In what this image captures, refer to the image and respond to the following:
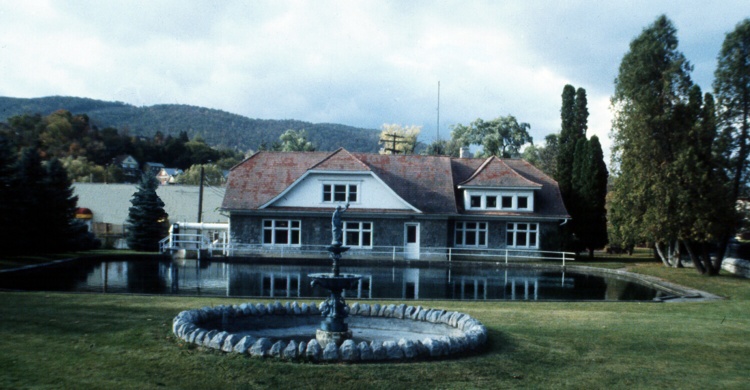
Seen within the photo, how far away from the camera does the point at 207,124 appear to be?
145125 mm

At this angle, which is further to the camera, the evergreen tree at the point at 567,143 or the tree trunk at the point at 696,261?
the evergreen tree at the point at 567,143

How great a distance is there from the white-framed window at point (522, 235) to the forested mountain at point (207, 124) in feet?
300

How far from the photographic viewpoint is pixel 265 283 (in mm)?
20922

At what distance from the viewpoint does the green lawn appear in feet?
24.7

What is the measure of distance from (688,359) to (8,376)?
880cm

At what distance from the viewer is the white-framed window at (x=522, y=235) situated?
3397cm

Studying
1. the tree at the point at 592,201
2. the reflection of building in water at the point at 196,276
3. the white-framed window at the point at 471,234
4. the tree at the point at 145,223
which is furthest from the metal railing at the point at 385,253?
the tree at the point at 145,223

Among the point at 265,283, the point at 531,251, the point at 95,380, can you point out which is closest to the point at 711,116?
the point at 531,251

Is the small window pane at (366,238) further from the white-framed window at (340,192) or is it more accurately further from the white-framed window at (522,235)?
the white-framed window at (522,235)

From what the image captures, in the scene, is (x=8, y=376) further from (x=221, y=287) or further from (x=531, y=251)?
(x=531, y=251)

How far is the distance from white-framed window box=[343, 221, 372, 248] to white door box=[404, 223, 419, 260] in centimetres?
186

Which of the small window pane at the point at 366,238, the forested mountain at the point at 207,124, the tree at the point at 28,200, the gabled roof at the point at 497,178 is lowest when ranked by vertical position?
the small window pane at the point at 366,238

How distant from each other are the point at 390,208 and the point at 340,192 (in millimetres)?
A: 2758

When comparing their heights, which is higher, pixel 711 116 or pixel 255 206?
pixel 711 116
